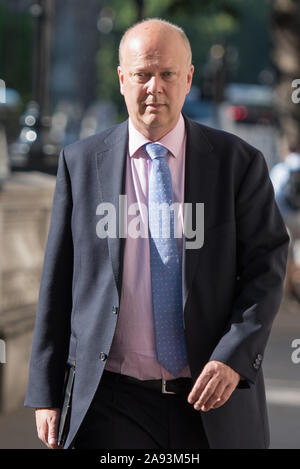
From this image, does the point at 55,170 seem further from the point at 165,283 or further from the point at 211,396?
the point at 211,396

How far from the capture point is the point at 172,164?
3229 mm

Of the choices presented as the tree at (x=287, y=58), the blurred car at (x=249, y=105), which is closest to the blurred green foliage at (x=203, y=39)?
the blurred car at (x=249, y=105)

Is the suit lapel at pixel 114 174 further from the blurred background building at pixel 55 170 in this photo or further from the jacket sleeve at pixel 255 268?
the blurred background building at pixel 55 170

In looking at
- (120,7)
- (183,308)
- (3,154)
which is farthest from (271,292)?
(120,7)

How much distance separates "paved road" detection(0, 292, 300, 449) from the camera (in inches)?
248

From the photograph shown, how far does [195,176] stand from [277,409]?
4.42 meters

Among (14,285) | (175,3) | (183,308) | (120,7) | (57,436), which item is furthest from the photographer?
(120,7)

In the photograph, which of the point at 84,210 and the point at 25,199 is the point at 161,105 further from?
Answer: the point at 25,199

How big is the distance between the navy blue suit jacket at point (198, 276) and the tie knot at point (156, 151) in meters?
0.07

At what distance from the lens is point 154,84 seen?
3076 millimetres

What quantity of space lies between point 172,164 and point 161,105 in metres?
0.20

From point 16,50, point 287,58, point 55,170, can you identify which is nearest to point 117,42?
point 16,50

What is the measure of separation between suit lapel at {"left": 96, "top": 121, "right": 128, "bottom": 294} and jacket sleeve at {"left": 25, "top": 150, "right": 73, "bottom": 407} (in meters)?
0.12

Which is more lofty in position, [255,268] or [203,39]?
[203,39]
